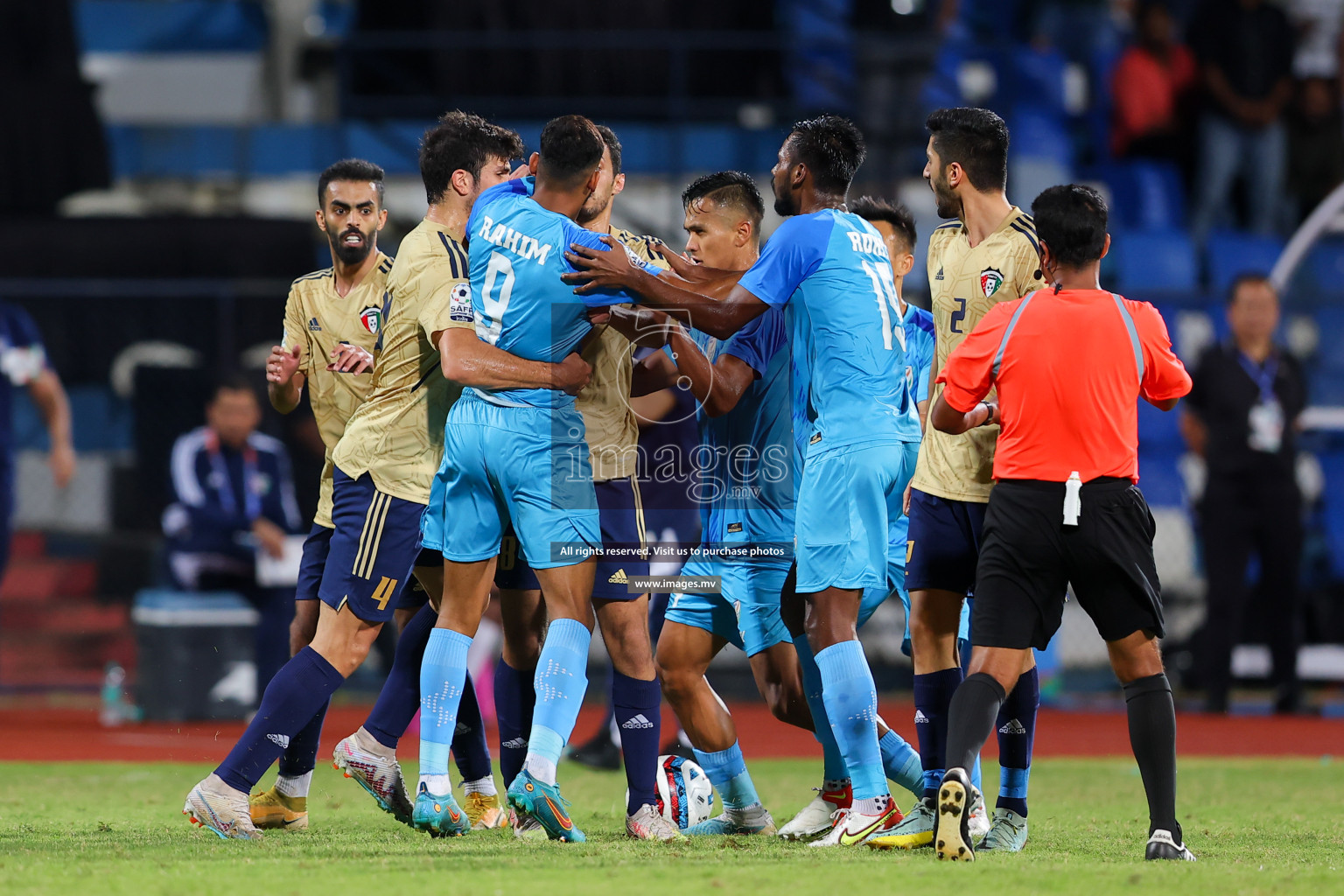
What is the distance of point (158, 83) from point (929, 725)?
532 inches

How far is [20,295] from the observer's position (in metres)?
13.5

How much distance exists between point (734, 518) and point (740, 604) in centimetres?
33

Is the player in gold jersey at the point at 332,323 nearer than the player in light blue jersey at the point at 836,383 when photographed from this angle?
No

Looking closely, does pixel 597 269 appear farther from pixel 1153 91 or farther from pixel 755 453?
pixel 1153 91

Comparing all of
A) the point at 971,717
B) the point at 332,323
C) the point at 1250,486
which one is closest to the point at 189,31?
the point at 332,323

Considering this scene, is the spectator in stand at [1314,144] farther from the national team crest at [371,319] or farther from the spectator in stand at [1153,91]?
the national team crest at [371,319]

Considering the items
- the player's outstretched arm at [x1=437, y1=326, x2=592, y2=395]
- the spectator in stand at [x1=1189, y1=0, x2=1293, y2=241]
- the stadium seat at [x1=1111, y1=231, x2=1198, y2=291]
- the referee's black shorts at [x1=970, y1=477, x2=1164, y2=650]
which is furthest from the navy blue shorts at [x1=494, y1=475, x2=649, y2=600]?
the spectator in stand at [x1=1189, y1=0, x2=1293, y2=241]

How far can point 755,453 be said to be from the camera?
6379mm

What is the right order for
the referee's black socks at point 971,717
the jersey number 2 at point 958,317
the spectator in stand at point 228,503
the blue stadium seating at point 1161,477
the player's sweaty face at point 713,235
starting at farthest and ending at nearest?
1. the blue stadium seating at point 1161,477
2. the spectator in stand at point 228,503
3. the player's sweaty face at point 713,235
4. the jersey number 2 at point 958,317
5. the referee's black socks at point 971,717

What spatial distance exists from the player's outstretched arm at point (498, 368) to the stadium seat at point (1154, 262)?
10.8 metres

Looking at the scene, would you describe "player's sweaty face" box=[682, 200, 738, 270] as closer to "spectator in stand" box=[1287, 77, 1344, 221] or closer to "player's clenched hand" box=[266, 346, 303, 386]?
"player's clenched hand" box=[266, 346, 303, 386]

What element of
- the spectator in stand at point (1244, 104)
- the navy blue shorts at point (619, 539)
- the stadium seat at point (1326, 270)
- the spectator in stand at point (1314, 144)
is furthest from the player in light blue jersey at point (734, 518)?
the spectator in stand at point (1314, 144)

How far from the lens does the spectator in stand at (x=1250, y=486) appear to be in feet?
39.6

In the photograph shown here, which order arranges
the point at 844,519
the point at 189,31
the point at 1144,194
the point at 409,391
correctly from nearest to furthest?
the point at 844,519
the point at 409,391
the point at 189,31
the point at 1144,194
